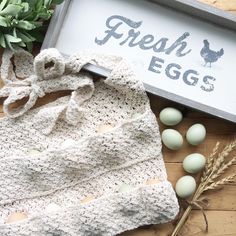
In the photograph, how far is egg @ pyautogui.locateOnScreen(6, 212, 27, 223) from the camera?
1.17 metres

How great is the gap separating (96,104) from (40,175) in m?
0.20

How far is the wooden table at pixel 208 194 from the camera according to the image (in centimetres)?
121

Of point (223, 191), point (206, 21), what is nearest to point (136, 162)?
point (223, 191)

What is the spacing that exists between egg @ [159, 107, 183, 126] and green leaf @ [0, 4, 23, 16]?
0.38 m

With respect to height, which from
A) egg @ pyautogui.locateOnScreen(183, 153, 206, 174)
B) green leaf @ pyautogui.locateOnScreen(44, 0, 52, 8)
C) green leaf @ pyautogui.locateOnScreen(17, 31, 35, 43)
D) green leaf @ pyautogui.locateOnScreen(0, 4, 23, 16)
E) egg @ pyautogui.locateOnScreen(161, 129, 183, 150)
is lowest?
egg @ pyautogui.locateOnScreen(183, 153, 206, 174)

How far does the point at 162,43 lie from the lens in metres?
1.20

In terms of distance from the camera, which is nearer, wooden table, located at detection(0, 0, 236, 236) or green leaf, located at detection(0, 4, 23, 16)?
green leaf, located at detection(0, 4, 23, 16)

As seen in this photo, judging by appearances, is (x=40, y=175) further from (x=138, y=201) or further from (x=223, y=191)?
(x=223, y=191)

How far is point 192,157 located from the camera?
3.92 feet

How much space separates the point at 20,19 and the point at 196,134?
45 centimetres

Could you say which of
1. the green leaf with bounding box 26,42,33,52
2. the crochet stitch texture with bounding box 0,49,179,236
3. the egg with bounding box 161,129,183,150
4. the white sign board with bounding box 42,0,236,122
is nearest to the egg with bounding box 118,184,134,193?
the crochet stitch texture with bounding box 0,49,179,236

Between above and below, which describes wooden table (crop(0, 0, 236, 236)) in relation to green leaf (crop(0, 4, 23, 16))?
below

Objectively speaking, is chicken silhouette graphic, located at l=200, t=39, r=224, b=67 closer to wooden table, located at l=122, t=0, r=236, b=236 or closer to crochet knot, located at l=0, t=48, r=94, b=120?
wooden table, located at l=122, t=0, r=236, b=236

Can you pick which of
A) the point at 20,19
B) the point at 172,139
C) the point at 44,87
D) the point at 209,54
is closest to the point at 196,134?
the point at 172,139
